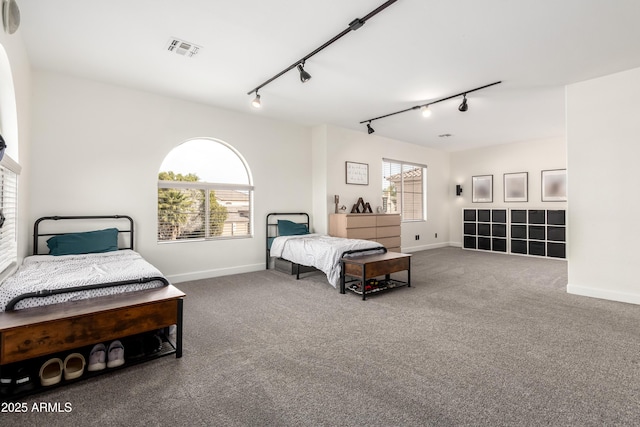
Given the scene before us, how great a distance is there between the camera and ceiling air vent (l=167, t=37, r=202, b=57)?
117 inches

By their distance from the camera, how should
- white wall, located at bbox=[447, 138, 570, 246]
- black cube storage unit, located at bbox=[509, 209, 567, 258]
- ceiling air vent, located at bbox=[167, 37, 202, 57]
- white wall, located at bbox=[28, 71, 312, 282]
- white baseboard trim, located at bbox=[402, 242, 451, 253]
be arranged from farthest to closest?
white baseboard trim, located at bbox=[402, 242, 451, 253] < white wall, located at bbox=[447, 138, 570, 246] < black cube storage unit, located at bbox=[509, 209, 567, 258] < white wall, located at bbox=[28, 71, 312, 282] < ceiling air vent, located at bbox=[167, 37, 202, 57]

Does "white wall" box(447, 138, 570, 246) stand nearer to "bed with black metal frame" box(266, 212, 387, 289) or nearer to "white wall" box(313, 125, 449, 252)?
"white wall" box(313, 125, 449, 252)

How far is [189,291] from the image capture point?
4.08 m

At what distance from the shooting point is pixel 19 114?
298 centimetres

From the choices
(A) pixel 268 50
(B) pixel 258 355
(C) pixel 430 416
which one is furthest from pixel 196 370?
(A) pixel 268 50

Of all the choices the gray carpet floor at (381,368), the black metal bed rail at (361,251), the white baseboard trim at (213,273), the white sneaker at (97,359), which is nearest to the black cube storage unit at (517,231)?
the gray carpet floor at (381,368)

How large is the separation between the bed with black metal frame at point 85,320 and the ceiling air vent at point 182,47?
7.16 ft

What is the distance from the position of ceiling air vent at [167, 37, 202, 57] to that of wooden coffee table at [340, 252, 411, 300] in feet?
9.43

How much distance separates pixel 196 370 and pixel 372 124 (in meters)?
5.00

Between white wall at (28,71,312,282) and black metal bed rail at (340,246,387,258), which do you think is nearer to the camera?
white wall at (28,71,312,282)

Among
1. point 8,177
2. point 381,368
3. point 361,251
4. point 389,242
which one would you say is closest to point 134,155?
point 8,177

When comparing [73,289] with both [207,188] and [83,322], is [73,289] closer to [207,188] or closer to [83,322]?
[83,322]

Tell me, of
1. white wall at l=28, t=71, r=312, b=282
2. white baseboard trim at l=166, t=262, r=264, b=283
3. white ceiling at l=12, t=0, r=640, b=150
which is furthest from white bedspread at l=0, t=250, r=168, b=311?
white ceiling at l=12, t=0, r=640, b=150

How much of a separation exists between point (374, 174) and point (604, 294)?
4.16 meters
